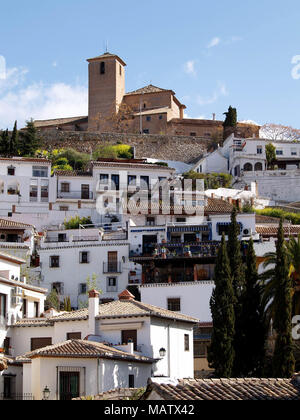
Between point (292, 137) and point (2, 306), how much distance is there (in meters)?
64.1

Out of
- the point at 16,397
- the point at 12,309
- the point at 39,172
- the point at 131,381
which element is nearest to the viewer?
the point at 16,397

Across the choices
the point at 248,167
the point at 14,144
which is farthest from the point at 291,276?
the point at 14,144

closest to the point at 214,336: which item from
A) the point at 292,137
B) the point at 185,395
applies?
the point at 185,395

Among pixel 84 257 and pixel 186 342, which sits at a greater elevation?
pixel 84 257

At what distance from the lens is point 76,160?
74.5 metres

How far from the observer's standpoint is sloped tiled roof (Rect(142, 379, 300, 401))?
615 inches

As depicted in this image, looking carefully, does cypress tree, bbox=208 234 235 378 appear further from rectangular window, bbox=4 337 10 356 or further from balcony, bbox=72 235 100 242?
balcony, bbox=72 235 100 242

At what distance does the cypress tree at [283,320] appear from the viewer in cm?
2797

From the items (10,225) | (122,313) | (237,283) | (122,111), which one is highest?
(122,111)

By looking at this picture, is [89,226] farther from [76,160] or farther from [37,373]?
[37,373]

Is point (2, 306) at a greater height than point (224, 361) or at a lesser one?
greater

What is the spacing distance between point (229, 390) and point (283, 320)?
12.7 m

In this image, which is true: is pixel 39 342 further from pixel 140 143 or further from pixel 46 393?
pixel 140 143

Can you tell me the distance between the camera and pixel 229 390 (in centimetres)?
1677
